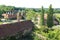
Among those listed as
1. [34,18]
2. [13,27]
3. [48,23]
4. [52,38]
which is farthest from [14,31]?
[34,18]

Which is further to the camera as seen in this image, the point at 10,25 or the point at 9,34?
the point at 10,25

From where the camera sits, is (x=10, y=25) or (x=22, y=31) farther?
(x=22, y=31)

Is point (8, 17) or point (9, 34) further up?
point (9, 34)

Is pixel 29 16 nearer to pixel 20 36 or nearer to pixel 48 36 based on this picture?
pixel 20 36

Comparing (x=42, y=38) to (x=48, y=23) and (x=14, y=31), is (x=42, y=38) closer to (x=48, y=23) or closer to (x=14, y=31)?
(x=14, y=31)

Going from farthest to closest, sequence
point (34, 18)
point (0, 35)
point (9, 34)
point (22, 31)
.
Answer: point (34, 18) < point (22, 31) < point (9, 34) < point (0, 35)

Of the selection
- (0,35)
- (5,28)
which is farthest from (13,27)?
(0,35)

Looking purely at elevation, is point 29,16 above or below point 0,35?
below

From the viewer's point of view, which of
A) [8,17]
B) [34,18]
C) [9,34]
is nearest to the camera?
[9,34]

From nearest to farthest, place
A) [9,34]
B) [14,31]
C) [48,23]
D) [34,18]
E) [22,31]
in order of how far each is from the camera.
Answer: [9,34], [14,31], [22,31], [48,23], [34,18]
